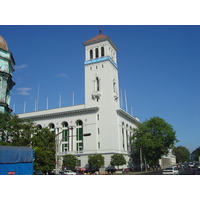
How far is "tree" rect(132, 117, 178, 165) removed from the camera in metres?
58.7

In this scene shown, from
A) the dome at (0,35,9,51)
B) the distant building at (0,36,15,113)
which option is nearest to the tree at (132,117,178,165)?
the distant building at (0,36,15,113)

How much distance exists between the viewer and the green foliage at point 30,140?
31234 mm

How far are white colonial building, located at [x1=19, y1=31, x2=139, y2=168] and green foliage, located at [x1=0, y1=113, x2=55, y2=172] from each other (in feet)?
60.4

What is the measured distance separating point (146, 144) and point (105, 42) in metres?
31.1

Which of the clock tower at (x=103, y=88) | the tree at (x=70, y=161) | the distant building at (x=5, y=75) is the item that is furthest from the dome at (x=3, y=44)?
the tree at (x=70, y=161)

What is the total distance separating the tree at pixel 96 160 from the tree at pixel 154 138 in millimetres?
13108

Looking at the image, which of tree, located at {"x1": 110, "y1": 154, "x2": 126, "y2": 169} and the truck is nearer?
the truck

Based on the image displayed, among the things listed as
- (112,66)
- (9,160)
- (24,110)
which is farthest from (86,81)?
(9,160)

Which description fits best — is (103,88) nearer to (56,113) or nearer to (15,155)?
(56,113)

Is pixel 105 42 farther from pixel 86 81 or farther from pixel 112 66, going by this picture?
pixel 86 81

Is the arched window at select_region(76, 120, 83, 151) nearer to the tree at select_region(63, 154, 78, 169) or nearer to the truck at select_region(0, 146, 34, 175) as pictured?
the tree at select_region(63, 154, 78, 169)

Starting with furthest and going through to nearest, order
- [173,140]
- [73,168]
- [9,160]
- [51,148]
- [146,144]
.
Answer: [173,140], [146,144], [73,168], [51,148], [9,160]

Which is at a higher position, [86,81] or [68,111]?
[86,81]

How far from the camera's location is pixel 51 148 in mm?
33375
